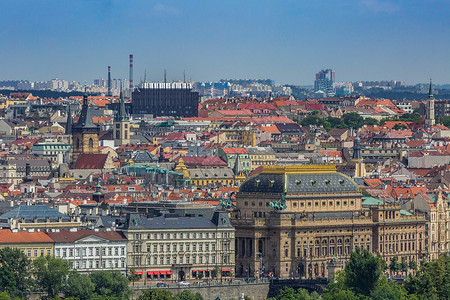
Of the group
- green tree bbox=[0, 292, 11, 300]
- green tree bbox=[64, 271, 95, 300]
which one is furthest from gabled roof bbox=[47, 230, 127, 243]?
green tree bbox=[0, 292, 11, 300]

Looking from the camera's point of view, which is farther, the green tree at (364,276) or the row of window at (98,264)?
the row of window at (98,264)

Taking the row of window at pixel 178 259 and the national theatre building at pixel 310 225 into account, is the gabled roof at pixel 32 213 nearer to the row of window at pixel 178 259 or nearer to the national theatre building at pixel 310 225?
the row of window at pixel 178 259

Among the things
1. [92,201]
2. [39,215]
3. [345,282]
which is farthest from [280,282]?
[92,201]

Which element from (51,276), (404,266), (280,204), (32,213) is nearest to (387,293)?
(51,276)

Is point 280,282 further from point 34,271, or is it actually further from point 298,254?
point 34,271

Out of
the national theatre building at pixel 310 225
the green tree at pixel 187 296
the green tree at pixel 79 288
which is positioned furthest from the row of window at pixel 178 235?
the green tree at pixel 79 288

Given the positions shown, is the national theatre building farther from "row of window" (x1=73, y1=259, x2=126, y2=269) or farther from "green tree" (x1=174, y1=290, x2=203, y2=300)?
"green tree" (x1=174, y1=290, x2=203, y2=300)
